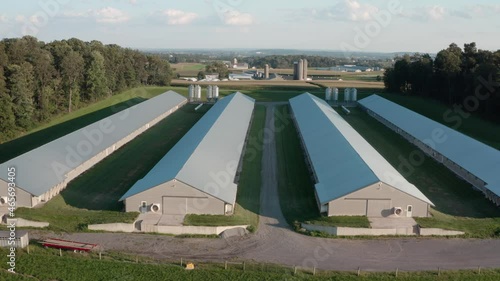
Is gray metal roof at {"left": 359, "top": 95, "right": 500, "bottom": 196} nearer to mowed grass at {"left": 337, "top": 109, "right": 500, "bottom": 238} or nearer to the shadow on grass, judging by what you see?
mowed grass at {"left": 337, "top": 109, "right": 500, "bottom": 238}

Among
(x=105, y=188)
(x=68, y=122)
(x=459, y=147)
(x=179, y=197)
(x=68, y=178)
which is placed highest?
(x=459, y=147)

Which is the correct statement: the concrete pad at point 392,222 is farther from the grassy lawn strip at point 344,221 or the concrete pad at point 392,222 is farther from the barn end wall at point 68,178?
the barn end wall at point 68,178

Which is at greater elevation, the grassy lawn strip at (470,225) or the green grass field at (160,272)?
the grassy lawn strip at (470,225)

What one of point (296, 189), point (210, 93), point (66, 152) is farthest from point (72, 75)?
point (296, 189)

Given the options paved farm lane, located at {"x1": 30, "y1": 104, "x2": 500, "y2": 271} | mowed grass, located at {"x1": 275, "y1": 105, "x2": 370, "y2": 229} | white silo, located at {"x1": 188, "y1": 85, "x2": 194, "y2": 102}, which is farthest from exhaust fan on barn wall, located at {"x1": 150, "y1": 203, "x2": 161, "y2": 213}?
white silo, located at {"x1": 188, "y1": 85, "x2": 194, "y2": 102}

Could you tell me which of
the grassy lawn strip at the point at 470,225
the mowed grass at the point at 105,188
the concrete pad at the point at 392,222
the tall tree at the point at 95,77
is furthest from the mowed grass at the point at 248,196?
the tall tree at the point at 95,77

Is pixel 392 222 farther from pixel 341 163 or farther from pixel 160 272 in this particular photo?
pixel 160 272
